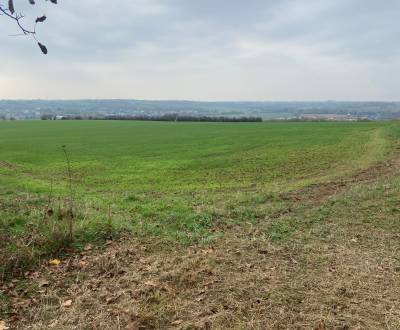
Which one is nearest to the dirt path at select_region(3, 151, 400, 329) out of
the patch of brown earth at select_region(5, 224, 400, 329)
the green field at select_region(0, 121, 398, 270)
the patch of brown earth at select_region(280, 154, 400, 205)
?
the patch of brown earth at select_region(5, 224, 400, 329)

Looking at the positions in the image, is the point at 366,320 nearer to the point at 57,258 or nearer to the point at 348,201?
the point at 57,258

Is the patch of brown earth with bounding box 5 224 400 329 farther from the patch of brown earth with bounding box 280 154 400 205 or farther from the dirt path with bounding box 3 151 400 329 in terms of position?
the patch of brown earth with bounding box 280 154 400 205

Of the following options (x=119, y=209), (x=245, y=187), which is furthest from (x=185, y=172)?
(x=119, y=209)

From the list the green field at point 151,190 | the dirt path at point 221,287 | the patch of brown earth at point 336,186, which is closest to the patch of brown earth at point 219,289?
the dirt path at point 221,287

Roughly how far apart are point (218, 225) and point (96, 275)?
11.2 feet

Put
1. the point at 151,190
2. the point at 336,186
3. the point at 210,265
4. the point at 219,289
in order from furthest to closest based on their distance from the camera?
the point at 151,190 < the point at 336,186 < the point at 210,265 < the point at 219,289

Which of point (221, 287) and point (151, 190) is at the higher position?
point (221, 287)

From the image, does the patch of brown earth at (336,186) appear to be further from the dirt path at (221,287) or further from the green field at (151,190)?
the dirt path at (221,287)

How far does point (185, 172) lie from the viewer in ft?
76.6

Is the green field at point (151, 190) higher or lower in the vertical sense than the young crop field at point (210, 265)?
lower

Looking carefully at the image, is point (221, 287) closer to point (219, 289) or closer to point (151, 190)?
point (219, 289)

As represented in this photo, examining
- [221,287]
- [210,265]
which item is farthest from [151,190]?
[221,287]

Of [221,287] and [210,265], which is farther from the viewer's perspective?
[210,265]

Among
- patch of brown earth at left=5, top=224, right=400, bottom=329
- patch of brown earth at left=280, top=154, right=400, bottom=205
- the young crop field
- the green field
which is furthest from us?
patch of brown earth at left=280, top=154, right=400, bottom=205
